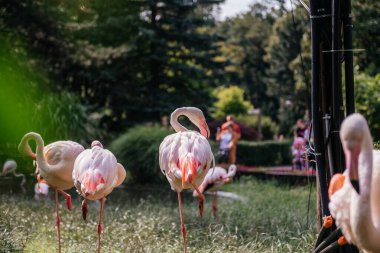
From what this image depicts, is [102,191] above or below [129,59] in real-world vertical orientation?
below

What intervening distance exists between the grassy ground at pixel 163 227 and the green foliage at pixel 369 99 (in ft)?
6.94

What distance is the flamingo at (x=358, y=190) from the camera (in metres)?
2.83

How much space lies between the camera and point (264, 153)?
72.8ft

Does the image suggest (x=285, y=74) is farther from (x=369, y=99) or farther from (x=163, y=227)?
(x=163, y=227)

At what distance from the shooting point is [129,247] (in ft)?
18.9

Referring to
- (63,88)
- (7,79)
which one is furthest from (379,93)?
(63,88)

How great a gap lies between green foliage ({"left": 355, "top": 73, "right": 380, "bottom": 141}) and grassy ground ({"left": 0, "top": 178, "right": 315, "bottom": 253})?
2.12 metres

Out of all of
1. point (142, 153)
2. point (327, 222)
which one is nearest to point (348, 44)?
point (327, 222)

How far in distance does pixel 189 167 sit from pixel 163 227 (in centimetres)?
251

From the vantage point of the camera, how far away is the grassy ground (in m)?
5.81

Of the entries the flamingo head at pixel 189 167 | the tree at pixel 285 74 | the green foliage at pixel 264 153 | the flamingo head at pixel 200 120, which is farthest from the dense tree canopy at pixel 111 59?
the flamingo head at pixel 189 167

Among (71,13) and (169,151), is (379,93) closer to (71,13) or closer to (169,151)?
(169,151)

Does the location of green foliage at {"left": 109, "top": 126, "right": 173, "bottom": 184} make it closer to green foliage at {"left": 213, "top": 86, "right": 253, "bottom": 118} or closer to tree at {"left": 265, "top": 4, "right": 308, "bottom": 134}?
green foliage at {"left": 213, "top": 86, "right": 253, "bottom": 118}

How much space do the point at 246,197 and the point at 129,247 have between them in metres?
5.09
